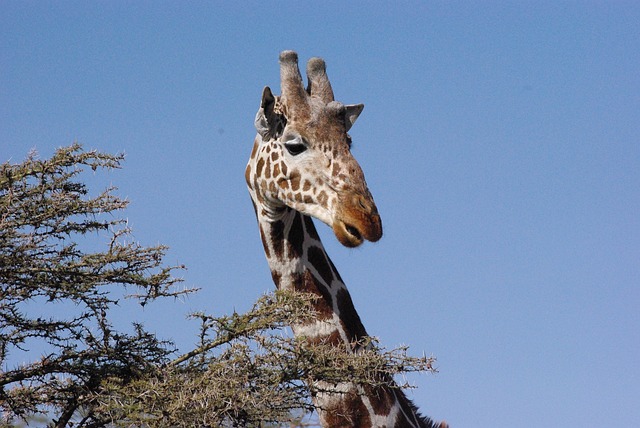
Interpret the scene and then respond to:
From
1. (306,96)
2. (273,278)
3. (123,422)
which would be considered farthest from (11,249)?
(306,96)

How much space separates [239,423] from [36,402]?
1997mm

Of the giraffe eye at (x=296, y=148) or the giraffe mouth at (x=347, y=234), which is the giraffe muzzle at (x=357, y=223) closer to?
the giraffe mouth at (x=347, y=234)

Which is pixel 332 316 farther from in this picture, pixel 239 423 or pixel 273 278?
pixel 239 423

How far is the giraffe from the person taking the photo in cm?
913

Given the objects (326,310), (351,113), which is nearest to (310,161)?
(351,113)

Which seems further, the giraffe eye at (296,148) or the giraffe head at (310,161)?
the giraffe eye at (296,148)

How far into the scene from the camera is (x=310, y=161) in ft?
30.8

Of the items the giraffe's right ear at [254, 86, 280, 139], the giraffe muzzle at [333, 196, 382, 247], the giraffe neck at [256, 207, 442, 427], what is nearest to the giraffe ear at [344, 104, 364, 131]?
the giraffe's right ear at [254, 86, 280, 139]

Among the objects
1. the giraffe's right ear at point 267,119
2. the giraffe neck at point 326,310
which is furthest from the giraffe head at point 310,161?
the giraffe neck at point 326,310

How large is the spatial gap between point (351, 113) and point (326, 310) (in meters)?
2.05

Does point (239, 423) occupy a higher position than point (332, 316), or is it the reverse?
point (332, 316)

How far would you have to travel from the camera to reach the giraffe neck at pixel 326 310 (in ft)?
30.2

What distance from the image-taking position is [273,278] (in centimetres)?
965

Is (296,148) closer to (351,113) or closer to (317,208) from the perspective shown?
(317,208)
